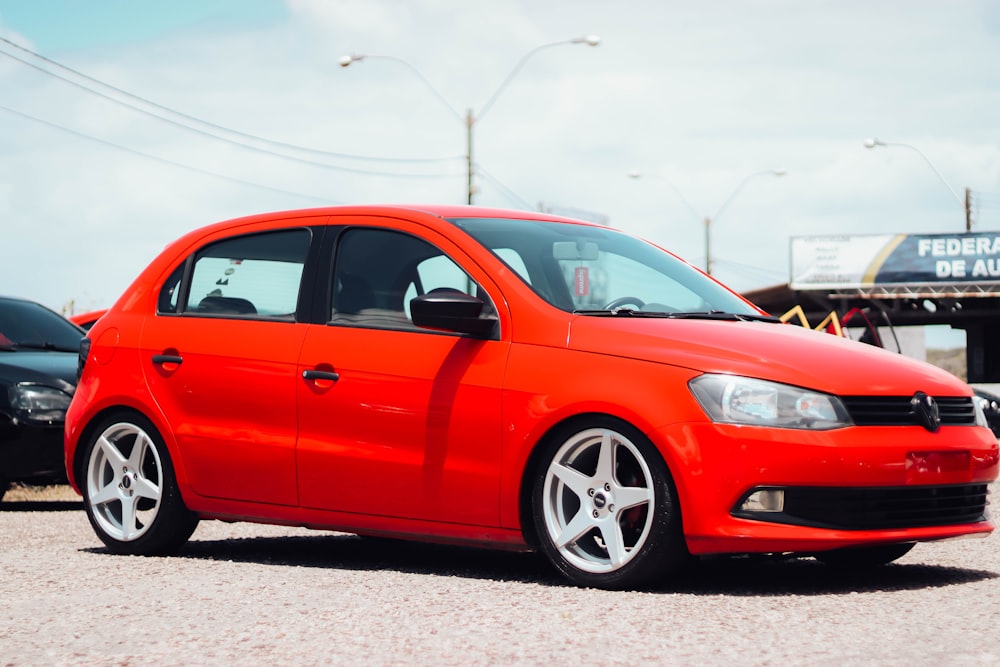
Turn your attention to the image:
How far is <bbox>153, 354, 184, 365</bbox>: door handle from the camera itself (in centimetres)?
770

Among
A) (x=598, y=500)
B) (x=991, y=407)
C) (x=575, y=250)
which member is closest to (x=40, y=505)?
(x=575, y=250)

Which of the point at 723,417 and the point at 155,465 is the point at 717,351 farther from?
the point at 155,465

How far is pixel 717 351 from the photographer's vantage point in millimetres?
6094

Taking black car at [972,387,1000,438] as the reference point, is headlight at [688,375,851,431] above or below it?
above

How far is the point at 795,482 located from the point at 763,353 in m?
0.54

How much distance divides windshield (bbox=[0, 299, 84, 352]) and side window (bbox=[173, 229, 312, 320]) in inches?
180

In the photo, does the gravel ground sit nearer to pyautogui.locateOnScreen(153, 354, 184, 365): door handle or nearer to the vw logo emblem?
the vw logo emblem

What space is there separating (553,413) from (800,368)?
1019 millimetres

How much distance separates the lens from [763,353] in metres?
6.08

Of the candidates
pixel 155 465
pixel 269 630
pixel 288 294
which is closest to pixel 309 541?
pixel 155 465

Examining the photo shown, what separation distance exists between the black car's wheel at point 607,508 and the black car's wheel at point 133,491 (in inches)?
89.4

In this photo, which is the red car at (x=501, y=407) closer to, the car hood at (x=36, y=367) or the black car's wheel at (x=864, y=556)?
the black car's wheel at (x=864, y=556)

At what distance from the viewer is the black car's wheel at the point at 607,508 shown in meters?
6.00

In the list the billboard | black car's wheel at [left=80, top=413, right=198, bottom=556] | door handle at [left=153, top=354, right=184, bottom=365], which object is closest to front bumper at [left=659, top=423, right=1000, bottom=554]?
door handle at [left=153, top=354, right=184, bottom=365]
